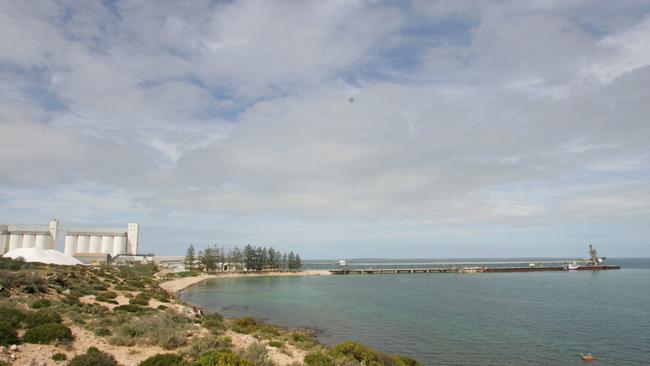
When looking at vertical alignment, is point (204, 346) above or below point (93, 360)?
below

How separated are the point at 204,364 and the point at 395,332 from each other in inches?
1007

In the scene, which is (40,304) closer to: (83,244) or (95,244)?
(95,244)

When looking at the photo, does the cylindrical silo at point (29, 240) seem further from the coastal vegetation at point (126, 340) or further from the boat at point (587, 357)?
the boat at point (587, 357)

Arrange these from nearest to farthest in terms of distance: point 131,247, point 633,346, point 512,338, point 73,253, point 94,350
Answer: point 94,350 < point 633,346 < point 512,338 < point 73,253 < point 131,247

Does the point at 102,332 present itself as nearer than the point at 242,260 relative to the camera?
Yes

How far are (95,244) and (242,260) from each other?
5353 centimetres

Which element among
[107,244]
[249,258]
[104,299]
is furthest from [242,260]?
[104,299]

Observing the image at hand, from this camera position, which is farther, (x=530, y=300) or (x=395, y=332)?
(x=530, y=300)

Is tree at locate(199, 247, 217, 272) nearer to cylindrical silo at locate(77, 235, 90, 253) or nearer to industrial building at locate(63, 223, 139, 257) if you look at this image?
industrial building at locate(63, 223, 139, 257)

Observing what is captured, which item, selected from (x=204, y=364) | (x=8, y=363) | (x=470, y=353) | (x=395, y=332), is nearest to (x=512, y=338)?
(x=470, y=353)

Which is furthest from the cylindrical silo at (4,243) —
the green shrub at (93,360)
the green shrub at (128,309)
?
the green shrub at (93,360)

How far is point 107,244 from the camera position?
143125 mm

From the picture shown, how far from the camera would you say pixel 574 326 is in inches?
1607

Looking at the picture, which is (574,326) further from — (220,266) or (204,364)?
(220,266)
